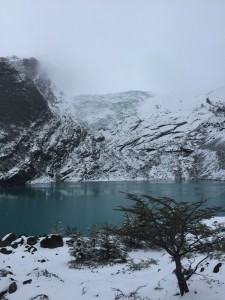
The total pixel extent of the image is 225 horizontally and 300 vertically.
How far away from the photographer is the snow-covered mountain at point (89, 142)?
508ft

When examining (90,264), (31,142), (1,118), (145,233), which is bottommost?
(90,264)

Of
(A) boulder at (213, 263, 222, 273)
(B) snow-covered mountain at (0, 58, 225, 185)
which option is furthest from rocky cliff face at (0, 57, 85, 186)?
(A) boulder at (213, 263, 222, 273)

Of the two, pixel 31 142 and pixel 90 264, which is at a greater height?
pixel 31 142

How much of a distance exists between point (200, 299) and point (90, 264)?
10612 mm

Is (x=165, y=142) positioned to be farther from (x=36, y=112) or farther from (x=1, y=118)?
(x=1, y=118)

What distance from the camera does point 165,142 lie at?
582 ft

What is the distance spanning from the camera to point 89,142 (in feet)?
608

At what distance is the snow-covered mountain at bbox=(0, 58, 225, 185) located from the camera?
6093 inches

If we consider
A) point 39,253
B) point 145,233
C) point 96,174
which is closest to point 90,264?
point 39,253

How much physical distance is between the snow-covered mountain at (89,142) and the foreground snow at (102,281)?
4929 inches

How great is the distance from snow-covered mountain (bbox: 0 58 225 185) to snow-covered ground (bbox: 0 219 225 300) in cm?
12546

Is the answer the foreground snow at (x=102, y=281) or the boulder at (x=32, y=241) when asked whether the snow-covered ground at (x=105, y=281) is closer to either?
the foreground snow at (x=102, y=281)

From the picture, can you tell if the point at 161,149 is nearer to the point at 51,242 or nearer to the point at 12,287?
the point at 51,242

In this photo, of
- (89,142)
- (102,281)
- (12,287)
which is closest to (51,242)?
(102,281)
